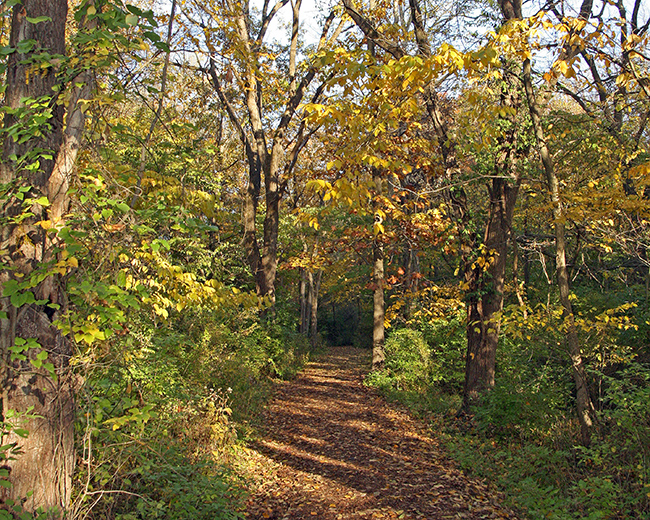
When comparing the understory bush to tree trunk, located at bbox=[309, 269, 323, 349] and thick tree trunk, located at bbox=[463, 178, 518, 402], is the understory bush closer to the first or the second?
thick tree trunk, located at bbox=[463, 178, 518, 402]

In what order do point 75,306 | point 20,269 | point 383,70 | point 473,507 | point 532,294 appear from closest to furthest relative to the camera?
1. point 20,269
2. point 75,306
3. point 383,70
4. point 473,507
5. point 532,294

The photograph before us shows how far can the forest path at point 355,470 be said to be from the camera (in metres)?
5.25

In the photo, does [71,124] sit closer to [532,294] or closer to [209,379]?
[209,379]

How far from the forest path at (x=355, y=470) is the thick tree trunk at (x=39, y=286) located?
254 cm

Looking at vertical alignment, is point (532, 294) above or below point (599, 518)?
above

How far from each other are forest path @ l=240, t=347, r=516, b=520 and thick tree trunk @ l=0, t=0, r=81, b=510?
100 inches

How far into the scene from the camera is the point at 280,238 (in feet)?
62.5

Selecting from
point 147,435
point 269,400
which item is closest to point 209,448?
point 147,435

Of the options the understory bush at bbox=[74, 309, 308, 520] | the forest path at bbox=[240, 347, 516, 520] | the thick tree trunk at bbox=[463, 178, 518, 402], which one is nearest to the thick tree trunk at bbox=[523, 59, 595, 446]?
the thick tree trunk at bbox=[463, 178, 518, 402]

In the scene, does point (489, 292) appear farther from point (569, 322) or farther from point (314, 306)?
point (314, 306)

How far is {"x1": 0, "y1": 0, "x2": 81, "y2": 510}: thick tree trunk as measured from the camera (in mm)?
3301

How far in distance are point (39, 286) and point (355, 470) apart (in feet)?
16.7

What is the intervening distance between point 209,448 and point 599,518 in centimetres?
450

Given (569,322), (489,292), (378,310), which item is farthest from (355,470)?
(378,310)
